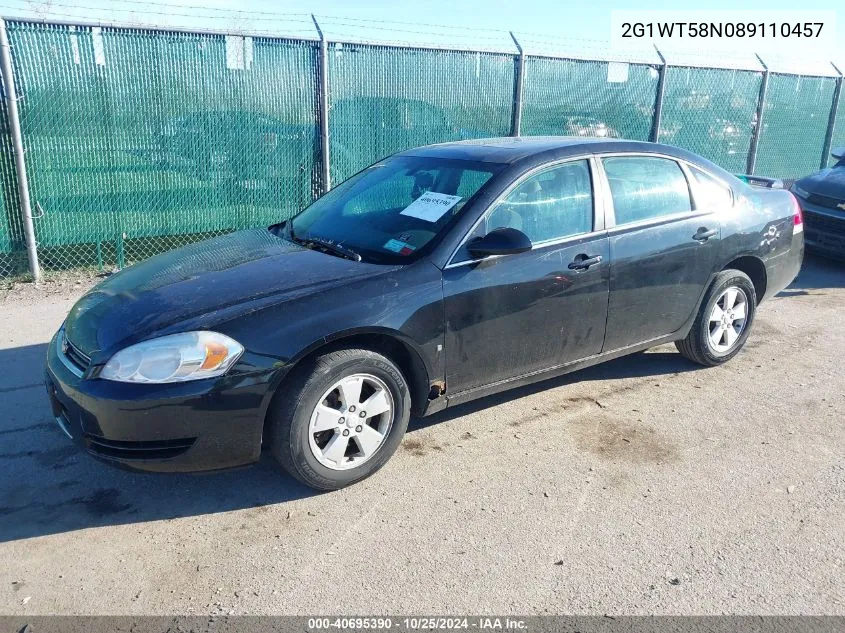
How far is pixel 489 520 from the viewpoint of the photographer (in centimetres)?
333

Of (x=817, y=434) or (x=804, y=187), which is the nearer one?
(x=817, y=434)

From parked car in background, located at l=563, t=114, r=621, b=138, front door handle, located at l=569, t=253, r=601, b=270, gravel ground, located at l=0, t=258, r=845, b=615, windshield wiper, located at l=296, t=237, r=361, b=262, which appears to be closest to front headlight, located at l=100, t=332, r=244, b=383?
gravel ground, located at l=0, t=258, r=845, b=615

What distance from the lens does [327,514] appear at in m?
3.38

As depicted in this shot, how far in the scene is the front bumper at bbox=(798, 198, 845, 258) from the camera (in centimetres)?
831

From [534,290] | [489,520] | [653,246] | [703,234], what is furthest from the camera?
[703,234]

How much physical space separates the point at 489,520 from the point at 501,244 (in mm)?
1383

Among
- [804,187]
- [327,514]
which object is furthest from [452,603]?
[804,187]

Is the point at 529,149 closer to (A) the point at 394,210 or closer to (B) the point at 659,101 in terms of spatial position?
(A) the point at 394,210

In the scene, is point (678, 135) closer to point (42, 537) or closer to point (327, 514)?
point (327, 514)

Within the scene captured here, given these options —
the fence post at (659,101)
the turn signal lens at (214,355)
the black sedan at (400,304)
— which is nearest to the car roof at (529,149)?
the black sedan at (400,304)

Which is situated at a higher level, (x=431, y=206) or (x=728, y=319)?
(x=431, y=206)

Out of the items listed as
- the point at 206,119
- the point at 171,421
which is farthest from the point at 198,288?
the point at 206,119

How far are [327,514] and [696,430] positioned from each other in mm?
2280

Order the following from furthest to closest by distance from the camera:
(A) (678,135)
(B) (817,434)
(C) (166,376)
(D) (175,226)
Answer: (A) (678,135)
(D) (175,226)
(B) (817,434)
(C) (166,376)
